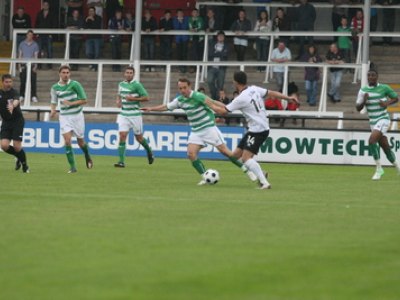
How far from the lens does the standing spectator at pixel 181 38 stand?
38.3 meters

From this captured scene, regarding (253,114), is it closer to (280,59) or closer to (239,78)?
(239,78)

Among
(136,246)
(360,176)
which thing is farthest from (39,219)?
(360,176)

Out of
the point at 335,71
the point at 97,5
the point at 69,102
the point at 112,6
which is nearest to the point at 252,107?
the point at 69,102

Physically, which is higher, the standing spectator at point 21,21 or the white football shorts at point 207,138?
the standing spectator at point 21,21

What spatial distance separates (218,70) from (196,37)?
2.30 meters

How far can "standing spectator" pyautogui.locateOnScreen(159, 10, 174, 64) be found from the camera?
37812 mm

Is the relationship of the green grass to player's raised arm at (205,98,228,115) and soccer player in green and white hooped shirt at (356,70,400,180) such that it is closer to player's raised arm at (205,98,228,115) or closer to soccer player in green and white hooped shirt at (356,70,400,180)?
player's raised arm at (205,98,228,115)

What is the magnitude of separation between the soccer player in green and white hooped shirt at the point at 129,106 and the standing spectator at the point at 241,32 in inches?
372

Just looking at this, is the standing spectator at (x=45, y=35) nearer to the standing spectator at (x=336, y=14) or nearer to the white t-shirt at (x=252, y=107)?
the standing spectator at (x=336, y=14)

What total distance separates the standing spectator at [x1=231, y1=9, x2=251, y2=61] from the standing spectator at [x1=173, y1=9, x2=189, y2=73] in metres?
1.52

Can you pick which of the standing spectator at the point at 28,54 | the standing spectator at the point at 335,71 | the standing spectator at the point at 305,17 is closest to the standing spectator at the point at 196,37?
the standing spectator at the point at 305,17

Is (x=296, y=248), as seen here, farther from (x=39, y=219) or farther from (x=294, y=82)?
(x=294, y=82)

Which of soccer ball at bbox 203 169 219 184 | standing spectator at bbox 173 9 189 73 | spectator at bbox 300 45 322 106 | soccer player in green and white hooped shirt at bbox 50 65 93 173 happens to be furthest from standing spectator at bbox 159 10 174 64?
soccer ball at bbox 203 169 219 184

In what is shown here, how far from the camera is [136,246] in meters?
13.3
